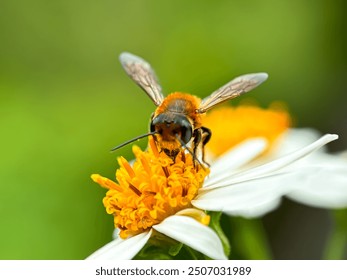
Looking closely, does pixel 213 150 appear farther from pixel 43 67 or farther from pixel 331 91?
pixel 43 67

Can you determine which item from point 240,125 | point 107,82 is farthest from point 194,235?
point 107,82

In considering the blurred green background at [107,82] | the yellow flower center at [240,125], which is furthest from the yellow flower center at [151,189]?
the blurred green background at [107,82]

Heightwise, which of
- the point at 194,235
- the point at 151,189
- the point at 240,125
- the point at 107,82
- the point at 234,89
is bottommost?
the point at 194,235

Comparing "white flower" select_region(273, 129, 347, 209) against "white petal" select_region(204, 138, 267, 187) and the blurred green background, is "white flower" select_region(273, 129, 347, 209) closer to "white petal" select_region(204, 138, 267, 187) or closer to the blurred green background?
"white petal" select_region(204, 138, 267, 187)

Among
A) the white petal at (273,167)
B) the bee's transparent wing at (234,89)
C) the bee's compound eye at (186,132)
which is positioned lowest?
the white petal at (273,167)

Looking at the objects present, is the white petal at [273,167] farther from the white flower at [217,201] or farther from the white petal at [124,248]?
the white petal at [124,248]

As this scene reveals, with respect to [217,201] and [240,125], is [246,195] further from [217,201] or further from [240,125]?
[240,125]
